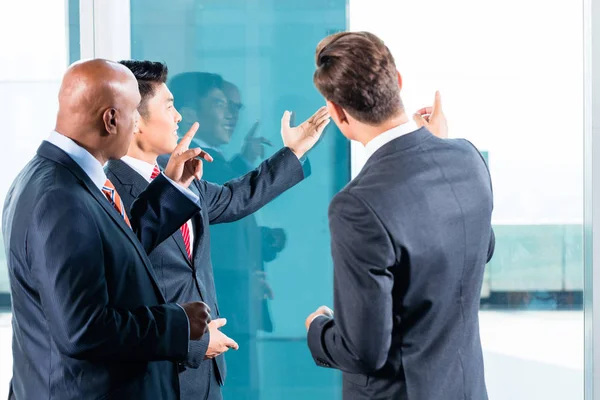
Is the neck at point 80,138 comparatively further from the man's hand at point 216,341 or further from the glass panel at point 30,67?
the glass panel at point 30,67

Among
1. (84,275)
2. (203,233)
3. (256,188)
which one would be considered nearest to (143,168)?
(203,233)

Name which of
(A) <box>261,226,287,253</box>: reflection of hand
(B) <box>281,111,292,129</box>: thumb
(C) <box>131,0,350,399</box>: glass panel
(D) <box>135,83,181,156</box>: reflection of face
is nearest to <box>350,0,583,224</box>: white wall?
(C) <box>131,0,350,399</box>: glass panel

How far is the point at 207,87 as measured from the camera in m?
2.72

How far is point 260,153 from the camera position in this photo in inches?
107

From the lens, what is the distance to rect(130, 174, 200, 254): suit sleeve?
2.07 metres

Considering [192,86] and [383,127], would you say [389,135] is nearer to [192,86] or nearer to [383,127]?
[383,127]

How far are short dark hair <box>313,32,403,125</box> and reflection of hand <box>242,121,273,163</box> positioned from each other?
1.14 metres

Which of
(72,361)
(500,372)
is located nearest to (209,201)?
(72,361)

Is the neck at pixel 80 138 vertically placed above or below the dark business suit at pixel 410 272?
above

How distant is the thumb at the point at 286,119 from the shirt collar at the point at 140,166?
56cm

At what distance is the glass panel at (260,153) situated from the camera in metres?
2.70

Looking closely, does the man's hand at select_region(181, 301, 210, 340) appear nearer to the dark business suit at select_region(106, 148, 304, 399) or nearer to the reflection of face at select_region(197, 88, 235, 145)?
the dark business suit at select_region(106, 148, 304, 399)

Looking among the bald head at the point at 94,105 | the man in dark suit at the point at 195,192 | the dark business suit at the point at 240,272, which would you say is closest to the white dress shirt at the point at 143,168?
the man in dark suit at the point at 195,192

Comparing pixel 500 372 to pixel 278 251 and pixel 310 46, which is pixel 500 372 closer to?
pixel 278 251
